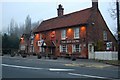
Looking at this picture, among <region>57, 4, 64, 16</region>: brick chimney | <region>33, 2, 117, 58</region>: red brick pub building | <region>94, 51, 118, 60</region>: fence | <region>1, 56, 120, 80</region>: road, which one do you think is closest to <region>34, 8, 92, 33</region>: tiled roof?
<region>33, 2, 117, 58</region>: red brick pub building

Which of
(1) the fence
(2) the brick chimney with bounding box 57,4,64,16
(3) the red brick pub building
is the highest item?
(2) the brick chimney with bounding box 57,4,64,16

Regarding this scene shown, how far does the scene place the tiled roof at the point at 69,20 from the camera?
46.2m

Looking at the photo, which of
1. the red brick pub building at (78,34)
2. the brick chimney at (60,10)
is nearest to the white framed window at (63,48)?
the red brick pub building at (78,34)

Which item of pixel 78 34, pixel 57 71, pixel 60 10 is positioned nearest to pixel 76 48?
pixel 78 34

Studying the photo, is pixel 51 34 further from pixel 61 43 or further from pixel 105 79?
pixel 105 79

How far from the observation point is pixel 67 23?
4950cm

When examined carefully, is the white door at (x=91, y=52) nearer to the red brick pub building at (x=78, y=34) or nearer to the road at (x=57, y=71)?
the red brick pub building at (x=78, y=34)

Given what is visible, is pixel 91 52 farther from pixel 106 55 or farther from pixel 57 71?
pixel 57 71

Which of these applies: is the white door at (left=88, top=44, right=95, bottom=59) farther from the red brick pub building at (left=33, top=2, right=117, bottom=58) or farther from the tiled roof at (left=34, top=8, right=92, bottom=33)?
the tiled roof at (left=34, top=8, right=92, bottom=33)

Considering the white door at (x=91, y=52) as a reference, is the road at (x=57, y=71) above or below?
below

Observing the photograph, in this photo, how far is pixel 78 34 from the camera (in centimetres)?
4603

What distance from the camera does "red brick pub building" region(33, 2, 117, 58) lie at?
44000 millimetres

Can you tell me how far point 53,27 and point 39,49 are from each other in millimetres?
7562

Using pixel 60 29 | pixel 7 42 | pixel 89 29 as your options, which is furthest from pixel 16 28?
pixel 89 29
